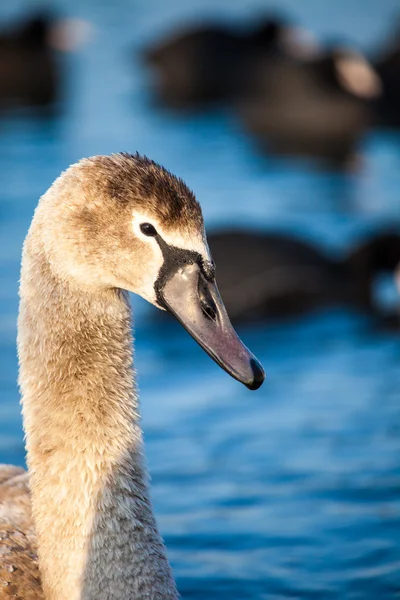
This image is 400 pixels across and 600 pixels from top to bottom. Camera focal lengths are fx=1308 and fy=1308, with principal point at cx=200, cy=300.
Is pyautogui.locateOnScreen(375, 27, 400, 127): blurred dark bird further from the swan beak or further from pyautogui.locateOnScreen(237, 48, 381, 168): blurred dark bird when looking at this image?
the swan beak

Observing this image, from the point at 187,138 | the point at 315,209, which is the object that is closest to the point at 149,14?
the point at 187,138

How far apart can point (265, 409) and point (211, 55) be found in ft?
35.3

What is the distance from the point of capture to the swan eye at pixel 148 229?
465cm

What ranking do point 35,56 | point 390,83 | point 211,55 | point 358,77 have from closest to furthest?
point 358,77
point 390,83
point 211,55
point 35,56

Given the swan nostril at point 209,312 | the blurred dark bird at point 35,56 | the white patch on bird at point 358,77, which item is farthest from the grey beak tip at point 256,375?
the blurred dark bird at point 35,56

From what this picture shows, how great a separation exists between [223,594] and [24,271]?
2.19m

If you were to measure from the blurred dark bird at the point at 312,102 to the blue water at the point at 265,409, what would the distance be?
528 millimetres

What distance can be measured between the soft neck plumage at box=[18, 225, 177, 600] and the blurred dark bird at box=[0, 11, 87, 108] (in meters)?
13.1

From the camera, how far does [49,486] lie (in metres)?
4.93

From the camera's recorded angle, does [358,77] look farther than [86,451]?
Yes

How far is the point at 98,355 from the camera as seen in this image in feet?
16.1

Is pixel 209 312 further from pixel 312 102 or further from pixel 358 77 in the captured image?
pixel 358 77

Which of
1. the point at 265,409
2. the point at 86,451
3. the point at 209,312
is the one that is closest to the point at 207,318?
the point at 209,312

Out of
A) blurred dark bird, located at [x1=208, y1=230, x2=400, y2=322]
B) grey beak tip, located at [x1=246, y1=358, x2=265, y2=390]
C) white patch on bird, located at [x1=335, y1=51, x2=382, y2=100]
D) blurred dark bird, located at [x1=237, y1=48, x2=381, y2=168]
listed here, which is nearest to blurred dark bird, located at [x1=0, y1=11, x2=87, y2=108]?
blurred dark bird, located at [x1=237, y1=48, x2=381, y2=168]
